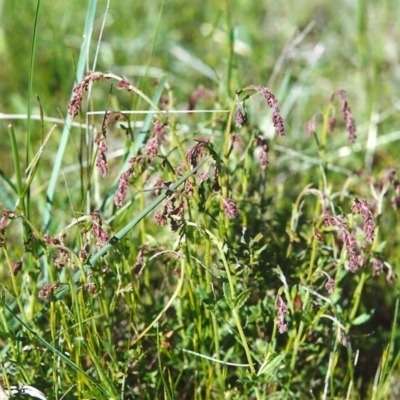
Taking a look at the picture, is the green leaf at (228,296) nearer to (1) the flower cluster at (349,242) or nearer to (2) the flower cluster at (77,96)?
(1) the flower cluster at (349,242)

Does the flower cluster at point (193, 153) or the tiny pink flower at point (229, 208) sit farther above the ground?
the flower cluster at point (193, 153)

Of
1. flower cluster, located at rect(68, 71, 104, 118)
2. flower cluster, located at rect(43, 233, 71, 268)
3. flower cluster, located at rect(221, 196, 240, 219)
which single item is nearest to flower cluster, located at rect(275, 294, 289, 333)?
flower cluster, located at rect(221, 196, 240, 219)

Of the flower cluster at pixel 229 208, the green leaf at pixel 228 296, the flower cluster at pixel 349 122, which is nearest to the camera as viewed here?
the flower cluster at pixel 229 208

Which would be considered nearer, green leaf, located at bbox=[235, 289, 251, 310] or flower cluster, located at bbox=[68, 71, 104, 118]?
flower cluster, located at bbox=[68, 71, 104, 118]

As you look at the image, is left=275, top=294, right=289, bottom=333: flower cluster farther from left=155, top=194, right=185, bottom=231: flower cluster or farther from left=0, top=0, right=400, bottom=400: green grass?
left=155, top=194, right=185, bottom=231: flower cluster

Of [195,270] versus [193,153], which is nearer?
[193,153]

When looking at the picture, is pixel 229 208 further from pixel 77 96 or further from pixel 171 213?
pixel 77 96

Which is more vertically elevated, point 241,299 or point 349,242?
point 349,242

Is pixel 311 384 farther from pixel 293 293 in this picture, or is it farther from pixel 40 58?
pixel 40 58

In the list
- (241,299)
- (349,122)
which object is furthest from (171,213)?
(349,122)

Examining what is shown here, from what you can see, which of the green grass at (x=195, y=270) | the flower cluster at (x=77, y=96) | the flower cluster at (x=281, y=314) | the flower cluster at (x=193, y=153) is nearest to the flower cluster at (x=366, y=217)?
the green grass at (x=195, y=270)

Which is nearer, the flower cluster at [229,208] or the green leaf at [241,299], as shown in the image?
the flower cluster at [229,208]

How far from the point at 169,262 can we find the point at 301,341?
374mm

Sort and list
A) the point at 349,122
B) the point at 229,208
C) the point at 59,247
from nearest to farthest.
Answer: the point at 229,208, the point at 59,247, the point at 349,122
